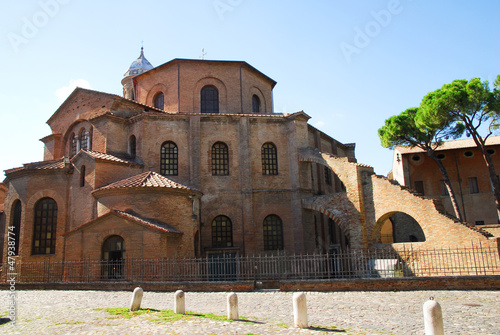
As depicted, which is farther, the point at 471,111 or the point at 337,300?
the point at 471,111

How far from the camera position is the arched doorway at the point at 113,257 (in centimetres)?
1588

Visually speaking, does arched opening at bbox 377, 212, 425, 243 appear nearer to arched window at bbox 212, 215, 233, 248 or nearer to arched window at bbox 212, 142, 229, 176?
arched window at bbox 212, 215, 233, 248

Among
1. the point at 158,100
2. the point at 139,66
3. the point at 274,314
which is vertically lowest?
the point at 274,314

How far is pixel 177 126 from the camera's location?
2242cm

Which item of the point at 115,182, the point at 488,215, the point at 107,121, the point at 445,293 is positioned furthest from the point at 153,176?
the point at 488,215

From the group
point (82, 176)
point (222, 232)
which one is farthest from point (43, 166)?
point (222, 232)

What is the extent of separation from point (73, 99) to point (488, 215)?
94.7 ft

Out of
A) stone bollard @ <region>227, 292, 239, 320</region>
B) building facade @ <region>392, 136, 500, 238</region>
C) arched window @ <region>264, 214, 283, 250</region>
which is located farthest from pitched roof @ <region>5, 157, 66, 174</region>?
building facade @ <region>392, 136, 500, 238</region>

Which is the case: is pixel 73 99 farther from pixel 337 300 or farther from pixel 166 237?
pixel 337 300

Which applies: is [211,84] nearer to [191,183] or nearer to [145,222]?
[191,183]

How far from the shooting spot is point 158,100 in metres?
26.1

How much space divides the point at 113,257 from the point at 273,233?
870 cm

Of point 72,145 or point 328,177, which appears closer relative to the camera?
point 72,145

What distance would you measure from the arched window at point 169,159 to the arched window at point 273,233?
5.74 metres
